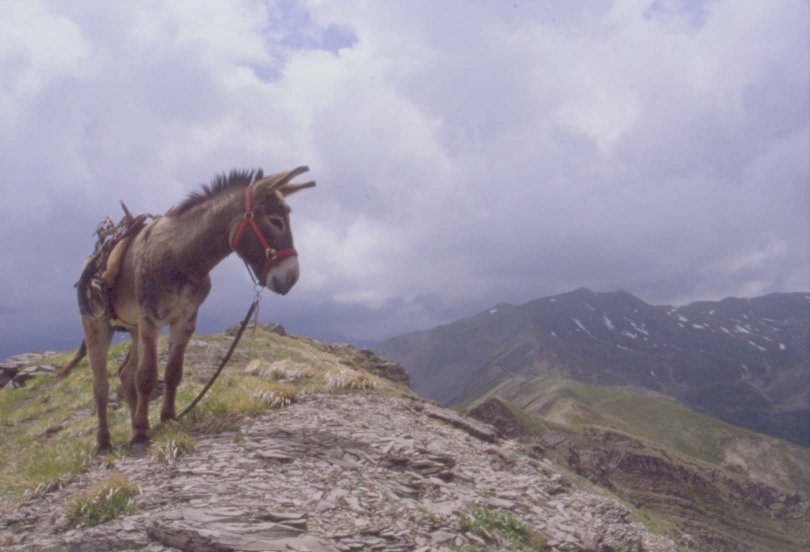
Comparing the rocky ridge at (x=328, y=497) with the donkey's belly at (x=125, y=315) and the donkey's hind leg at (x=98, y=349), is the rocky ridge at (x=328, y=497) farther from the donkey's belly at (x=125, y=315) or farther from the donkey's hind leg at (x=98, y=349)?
the donkey's belly at (x=125, y=315)

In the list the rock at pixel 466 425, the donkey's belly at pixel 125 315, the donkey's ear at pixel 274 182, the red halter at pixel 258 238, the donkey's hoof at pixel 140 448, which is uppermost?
the donkey's ear at pixel 274 182

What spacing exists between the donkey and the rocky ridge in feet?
5.36

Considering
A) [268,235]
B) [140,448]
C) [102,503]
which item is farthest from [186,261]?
[102,503]

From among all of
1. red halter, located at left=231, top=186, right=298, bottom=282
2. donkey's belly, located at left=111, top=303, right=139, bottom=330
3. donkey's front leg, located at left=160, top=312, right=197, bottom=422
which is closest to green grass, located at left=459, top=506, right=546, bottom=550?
red halter, located at left=231, top=186, right=298, bottom=282

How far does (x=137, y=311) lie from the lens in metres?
10.6

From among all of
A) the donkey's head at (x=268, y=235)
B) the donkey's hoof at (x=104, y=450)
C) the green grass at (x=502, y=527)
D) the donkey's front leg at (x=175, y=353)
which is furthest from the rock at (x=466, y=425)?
the donkey's hoof at (x=104, y=450)

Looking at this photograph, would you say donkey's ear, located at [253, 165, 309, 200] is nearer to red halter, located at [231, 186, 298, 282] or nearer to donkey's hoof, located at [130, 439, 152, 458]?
red halter, located at [231, 186, 298, 282]

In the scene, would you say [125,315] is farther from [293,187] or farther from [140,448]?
[293,187]

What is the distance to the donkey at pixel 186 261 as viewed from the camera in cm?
964

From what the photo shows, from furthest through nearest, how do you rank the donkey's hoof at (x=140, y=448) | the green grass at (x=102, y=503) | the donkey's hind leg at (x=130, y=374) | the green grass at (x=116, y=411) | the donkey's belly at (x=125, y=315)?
the donkey's hind leg at (x=130, y=374)
the donkey's belly at (x=125, y=315)
the green grass at (x=116, y=411)
the donkey's hoof at (x=140, y=448)
the green grass at (x=102, y=503)

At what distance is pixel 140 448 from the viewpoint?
9.82m

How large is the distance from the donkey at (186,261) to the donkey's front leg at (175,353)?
0.06ft

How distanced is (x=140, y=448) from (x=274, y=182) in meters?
4.76

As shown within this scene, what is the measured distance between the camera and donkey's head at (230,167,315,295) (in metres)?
9.41
